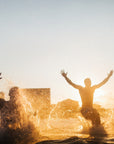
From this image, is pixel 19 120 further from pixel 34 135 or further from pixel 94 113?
pixel 94 113

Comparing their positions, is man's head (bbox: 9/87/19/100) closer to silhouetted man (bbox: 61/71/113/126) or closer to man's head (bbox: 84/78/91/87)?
silhouetted man (bbox: 61/71/113/126)

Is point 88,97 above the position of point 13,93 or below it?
below

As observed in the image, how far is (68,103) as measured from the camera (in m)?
26.0

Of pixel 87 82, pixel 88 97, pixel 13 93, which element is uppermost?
pixel 87 82

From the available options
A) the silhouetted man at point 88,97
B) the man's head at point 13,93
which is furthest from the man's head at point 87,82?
the man's head at point 13,93

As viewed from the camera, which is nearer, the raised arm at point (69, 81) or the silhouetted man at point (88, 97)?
the silhouetted man at point (88, 97)

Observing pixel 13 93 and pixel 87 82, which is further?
pixel 87 82

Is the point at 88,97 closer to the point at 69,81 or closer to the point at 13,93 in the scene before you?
the point at 69,81

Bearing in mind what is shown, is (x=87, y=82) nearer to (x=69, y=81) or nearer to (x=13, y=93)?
(x=69, y=81)

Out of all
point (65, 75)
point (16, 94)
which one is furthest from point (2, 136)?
point (65, 75)

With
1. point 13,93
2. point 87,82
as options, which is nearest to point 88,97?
point 87,82

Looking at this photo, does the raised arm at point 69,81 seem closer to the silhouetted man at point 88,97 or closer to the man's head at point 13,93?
the silhouetted man at point 88,97

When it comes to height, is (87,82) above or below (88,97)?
above

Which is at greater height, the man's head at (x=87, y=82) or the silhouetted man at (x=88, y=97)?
the man's head at (x=87, y=82)
